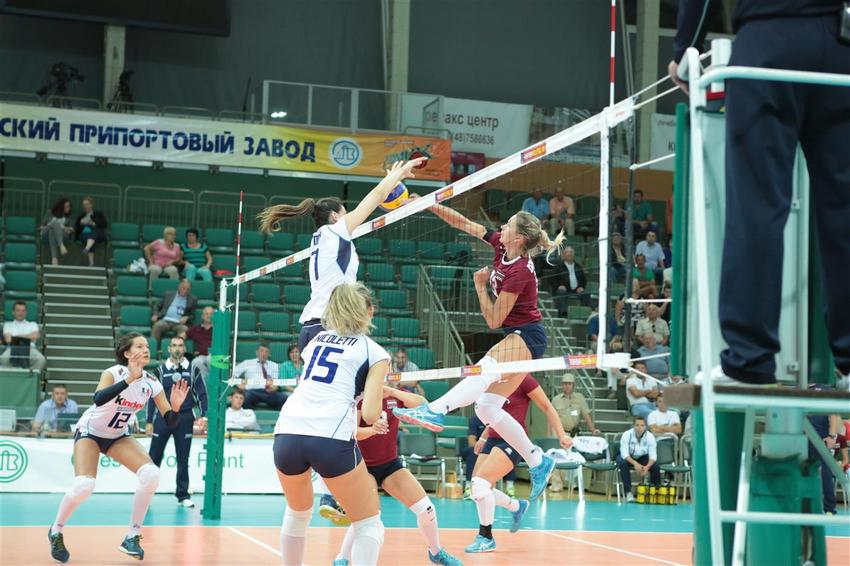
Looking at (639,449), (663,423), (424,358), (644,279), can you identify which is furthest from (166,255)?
(663,423)

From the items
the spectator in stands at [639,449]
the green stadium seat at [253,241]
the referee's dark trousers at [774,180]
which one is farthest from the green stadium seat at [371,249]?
the referee's dark trousers at [774,180]

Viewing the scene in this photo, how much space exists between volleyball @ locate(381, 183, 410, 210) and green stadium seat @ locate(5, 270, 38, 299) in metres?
11.6

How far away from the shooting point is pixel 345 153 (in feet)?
66.6

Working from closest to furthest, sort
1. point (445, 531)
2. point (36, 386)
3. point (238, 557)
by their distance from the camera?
point (238, 557), point (445, 531), point (36, 386)

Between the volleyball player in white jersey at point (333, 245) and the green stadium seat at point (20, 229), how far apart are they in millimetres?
13359

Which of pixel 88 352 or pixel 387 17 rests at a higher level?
pixel 387 17

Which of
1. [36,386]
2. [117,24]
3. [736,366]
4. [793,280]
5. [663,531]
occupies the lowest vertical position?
[663,531]

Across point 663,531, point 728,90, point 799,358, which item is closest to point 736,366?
point 799,358

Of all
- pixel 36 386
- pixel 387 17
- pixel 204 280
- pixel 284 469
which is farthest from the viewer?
pixel 387 17

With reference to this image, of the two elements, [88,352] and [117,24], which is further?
[117,24]

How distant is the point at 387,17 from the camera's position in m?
23.4

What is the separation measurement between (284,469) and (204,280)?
1394cm

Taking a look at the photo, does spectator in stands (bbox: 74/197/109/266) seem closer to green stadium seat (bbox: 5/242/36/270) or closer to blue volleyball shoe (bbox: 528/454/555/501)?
green stadium seat (bbox: 5/242/36/270)

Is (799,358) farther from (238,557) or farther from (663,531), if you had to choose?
(663,531)
